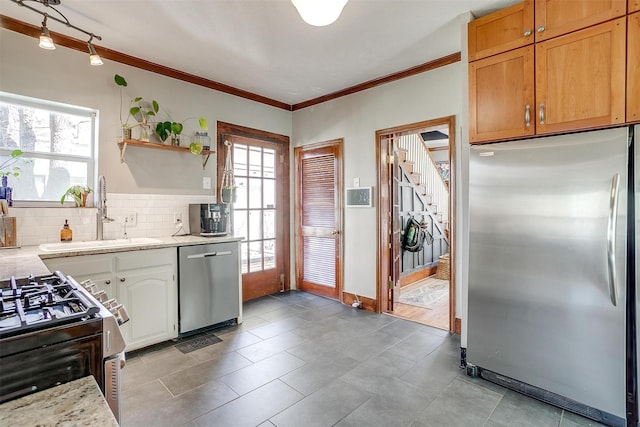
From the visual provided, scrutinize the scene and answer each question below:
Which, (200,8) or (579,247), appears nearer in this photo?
(579,247)

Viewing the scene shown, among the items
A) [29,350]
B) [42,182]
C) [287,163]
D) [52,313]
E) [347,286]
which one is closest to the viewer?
[29,350]

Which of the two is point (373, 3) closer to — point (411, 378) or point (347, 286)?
point (411, 378)

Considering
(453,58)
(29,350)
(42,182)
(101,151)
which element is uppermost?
(453,58)

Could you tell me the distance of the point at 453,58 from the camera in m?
3.10

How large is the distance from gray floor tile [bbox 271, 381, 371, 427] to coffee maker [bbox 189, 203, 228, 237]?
6.33 feet

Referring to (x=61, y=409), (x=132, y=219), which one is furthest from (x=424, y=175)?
(x=61, y=409)

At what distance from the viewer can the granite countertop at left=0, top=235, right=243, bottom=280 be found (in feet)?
5.31

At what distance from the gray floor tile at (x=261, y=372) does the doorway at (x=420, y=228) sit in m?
1.52

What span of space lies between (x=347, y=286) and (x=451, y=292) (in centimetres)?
131

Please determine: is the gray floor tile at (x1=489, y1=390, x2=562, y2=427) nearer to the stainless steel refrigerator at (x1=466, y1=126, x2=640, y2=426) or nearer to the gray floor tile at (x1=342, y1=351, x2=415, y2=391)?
the stainless steel refrigerator at (x1=466, y1=126, x2=640, y2=426)

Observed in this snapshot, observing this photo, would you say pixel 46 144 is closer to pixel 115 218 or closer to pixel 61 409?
pixel 115 218

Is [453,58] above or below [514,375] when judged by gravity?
above

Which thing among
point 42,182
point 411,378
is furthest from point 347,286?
point 42,182

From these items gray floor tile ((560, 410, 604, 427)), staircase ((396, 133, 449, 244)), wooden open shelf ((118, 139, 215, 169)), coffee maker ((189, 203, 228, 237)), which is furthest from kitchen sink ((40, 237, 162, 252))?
staircase ((396, 133, 449, 244))
